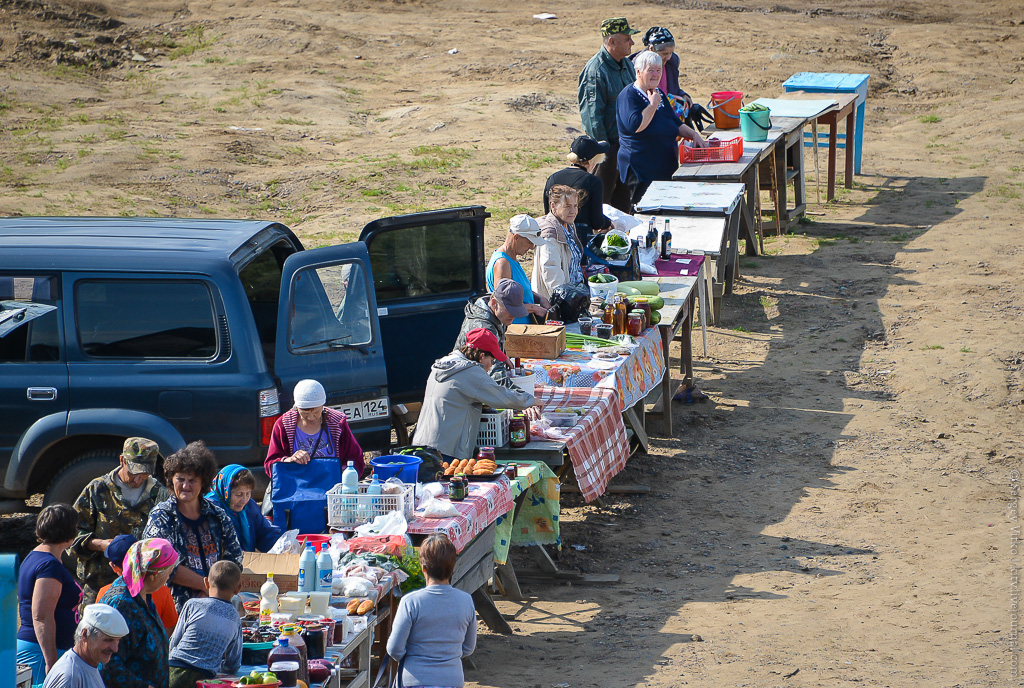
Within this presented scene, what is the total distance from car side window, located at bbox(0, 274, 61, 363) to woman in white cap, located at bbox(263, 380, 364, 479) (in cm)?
154

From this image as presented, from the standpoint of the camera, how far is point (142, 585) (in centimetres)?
490

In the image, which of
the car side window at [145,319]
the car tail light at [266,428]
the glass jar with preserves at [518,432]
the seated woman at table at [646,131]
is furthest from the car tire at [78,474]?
the seated woman at table at [646,131]

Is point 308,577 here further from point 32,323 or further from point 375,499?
point 32,323

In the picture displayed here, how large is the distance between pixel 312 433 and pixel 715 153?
7997 millimetres

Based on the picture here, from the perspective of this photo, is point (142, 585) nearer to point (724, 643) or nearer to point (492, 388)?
point (492, 388)

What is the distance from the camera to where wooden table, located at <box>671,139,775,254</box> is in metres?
12.9

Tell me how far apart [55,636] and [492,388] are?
9.63ft

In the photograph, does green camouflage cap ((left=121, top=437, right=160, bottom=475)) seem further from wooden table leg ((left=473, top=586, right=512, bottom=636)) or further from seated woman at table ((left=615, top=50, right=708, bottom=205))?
seated woman at table ((left=615, top=50, right=708, bottom=205))

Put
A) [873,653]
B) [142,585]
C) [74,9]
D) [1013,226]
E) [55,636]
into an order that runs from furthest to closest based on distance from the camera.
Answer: [74,9]
[1013,226]
[873,653]
[55,636]
[142,585]

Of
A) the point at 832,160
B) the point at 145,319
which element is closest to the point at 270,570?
the point at 145,319

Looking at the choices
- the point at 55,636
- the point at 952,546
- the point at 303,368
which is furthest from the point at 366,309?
the point at 952,546

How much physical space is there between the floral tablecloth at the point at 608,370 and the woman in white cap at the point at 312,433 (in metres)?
1.86

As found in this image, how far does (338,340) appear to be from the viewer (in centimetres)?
750

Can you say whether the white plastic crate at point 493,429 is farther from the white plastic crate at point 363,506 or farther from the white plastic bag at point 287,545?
the white plastic bag at point 287,545
